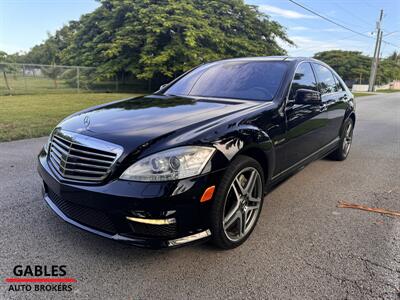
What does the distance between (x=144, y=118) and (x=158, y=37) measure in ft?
63.7

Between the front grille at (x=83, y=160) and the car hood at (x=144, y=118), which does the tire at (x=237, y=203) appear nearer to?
the car hood at (x=144, y=118)

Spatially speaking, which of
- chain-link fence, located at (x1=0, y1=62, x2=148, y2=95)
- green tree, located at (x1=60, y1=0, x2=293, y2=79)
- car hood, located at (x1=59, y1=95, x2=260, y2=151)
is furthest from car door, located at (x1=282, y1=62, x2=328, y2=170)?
chain-link fence, located at (x1=0, y1=62, x2=148, y2=95)

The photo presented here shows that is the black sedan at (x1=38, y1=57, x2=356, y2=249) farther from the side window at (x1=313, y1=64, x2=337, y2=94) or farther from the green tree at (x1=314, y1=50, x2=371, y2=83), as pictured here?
the green tree at (x1=314, y1=50, x2=371, y2=83)

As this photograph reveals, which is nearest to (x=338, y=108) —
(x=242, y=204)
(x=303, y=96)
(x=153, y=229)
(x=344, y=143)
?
(x=344, y=143)

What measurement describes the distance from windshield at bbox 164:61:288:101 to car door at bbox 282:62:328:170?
232 mm

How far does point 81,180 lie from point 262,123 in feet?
5.29

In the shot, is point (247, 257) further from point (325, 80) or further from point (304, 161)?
point (325, 80)

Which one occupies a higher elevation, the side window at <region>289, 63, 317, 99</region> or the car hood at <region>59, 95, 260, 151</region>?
the side window at <region>289, 63, 317, 99</region>

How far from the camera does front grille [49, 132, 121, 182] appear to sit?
215cm

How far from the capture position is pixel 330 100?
4336 mm

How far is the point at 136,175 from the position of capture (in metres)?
2.07

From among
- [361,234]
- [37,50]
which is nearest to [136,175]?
[361,234]

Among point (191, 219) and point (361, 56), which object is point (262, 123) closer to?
point (191, 219)

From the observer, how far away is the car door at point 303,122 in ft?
10.7
